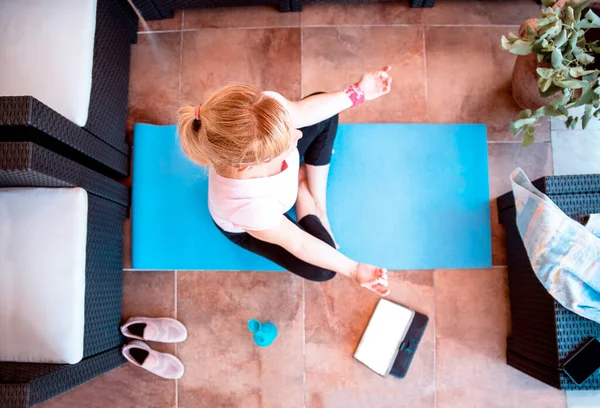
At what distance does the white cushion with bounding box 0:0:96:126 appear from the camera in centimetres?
155

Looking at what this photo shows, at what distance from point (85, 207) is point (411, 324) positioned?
143 centimetres

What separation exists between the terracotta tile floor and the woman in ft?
1.22

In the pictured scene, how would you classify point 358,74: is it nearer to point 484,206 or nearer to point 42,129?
point 484,206

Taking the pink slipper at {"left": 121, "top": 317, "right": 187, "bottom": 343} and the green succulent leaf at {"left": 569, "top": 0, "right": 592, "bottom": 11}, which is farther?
the pink slipper at {"left": 121, "top": 317, "right": 187, "bottom": 343}

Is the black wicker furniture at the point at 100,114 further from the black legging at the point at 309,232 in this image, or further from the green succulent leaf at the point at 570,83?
the green succulent leaf at the point at 570,83

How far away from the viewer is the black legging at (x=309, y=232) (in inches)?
65.0

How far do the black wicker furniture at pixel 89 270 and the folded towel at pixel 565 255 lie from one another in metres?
1.61

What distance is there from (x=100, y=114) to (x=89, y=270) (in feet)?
2.03

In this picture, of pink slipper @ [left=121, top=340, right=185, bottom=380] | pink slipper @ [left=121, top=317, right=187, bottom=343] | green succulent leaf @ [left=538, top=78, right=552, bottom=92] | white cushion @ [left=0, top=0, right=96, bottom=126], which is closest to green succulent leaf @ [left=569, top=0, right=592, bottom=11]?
green succulent leaf @ [left=538, top=78, right=552, bottom=92]

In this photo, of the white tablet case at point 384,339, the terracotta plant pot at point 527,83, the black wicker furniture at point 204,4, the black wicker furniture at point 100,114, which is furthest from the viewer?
the black wicker furniture at point 204,4

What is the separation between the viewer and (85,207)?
1.58 metres

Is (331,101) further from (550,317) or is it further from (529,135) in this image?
(550,317)

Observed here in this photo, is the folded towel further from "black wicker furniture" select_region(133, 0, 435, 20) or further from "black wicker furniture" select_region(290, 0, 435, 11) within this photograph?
"black wicker furniture" select_region(133, 0, 435, 20)

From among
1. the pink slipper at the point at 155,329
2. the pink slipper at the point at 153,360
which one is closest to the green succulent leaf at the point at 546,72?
the pink slipper at the point at 155,329
